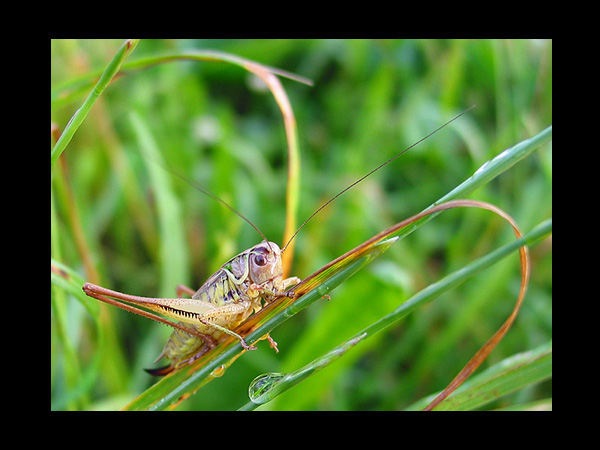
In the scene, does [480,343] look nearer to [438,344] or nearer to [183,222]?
[438,344]

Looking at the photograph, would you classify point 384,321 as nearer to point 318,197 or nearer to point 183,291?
point 183,291

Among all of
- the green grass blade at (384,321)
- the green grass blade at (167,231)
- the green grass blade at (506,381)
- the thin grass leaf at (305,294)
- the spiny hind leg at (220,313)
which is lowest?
the green grass blade at (506,381)

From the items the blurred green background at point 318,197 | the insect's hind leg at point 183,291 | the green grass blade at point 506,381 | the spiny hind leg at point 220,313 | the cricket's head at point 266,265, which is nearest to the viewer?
the green grass blade at point 506,381

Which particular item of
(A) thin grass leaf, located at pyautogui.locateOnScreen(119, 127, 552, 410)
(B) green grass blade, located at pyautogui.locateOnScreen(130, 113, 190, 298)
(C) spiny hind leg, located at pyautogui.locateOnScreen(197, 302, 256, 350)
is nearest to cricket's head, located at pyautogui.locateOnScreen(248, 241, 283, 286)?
(C) spiny hind leg, located at pyautogui.locateOnScreen(197, 302, 256, 350)

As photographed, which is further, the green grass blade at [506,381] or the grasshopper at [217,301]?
the grasshopper at [217,301]

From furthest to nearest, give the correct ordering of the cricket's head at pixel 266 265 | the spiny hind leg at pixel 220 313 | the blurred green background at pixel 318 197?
1. the blurred green background at pixel 318 197
2. the cricket's head at pixel 266 265
3. the spiny hind leg at pixel 220 313

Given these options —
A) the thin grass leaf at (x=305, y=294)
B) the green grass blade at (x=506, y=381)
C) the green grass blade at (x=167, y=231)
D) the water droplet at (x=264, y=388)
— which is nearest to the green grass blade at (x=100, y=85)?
the thin grass leaf at (x=305, y=294)

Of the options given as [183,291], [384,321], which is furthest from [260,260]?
[384,321]

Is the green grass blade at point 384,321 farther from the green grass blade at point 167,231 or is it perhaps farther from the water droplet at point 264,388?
the green grass blade at point 167,231
